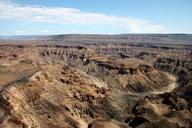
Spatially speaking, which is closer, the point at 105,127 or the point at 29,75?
the point at 105,127

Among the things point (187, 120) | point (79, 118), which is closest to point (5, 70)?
point (79, 118)

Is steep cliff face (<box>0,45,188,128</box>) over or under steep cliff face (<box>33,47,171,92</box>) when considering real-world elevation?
over

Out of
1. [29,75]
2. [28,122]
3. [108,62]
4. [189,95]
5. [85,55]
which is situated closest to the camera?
[28,122]

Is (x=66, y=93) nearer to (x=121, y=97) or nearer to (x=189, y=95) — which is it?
(x=121, y=97)

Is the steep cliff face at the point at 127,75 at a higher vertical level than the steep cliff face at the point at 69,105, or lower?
lower

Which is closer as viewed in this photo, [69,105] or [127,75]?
[69,105]

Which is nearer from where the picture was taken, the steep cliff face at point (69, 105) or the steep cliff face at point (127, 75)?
the steep cliff face at point (69, 105)

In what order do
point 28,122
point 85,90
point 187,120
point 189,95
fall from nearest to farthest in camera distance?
1. point 28,122
2. point 187,120
3. point 85,90
4. point 189,95

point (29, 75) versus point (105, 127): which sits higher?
point (29, 75)

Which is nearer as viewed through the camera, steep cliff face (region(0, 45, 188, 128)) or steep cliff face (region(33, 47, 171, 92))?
steep cliff face (region(0, 45, 188, 128))

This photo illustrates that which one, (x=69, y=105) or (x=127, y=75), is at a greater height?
(x=69, y=105)
